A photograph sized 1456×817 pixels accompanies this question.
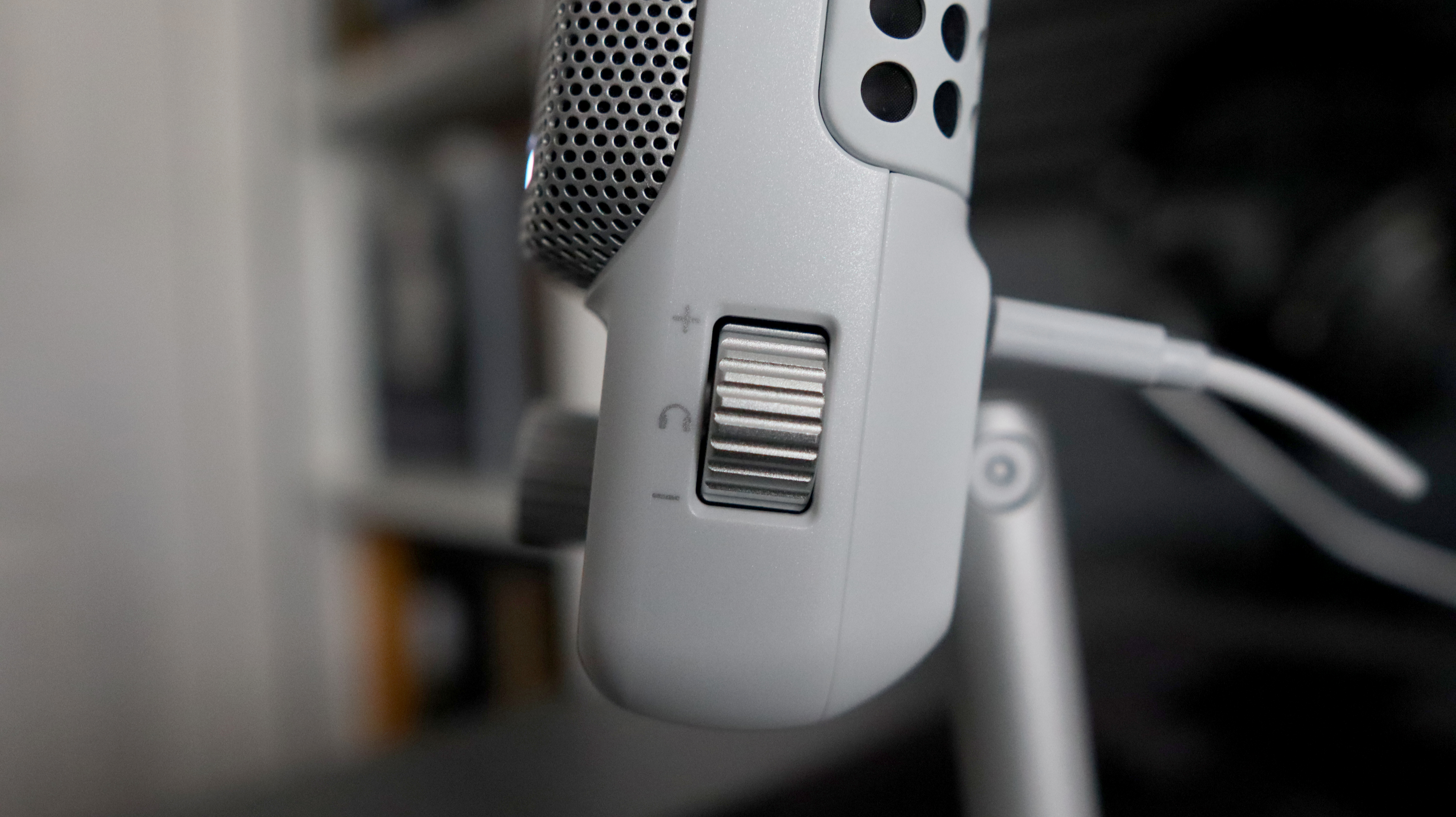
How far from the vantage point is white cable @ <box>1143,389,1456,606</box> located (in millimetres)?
472

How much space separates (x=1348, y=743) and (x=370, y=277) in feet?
2.83

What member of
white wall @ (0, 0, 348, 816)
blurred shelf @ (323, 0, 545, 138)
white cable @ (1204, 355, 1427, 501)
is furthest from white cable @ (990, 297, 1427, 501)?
white wall @ (0, 0, 348, 816)

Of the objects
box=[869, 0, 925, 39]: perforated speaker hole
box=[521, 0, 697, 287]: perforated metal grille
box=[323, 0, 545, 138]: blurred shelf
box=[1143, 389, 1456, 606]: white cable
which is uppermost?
box=[323, 0, 545, 138]: blurred shelf

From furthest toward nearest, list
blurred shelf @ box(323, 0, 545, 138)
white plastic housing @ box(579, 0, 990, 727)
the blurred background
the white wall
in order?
the white wall → blurred shelf @ box(323, 0, 545, 138) → the blurred background → white plastic housing @ box(579, 0, 990, 727)

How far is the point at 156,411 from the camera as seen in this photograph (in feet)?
2.87

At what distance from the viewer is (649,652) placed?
182 millimetres

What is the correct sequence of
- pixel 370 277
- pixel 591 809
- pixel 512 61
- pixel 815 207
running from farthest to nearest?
pixel 370 277 < pixel 512 61 < pixel 591 809 < pixel 815 207

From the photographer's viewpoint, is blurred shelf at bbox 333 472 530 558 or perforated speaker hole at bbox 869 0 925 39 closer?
perforated speaker hole at bbox 869 0 925 39

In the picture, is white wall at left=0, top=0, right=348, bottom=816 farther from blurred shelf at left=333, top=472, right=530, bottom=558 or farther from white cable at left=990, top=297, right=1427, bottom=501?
white cable at left=990, top=297, right=1427, bottom=501

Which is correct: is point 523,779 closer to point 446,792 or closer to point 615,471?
point 446,792

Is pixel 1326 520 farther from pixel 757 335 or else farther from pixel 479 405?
pixel 479 405

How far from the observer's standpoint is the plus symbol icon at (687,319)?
18 centimetres

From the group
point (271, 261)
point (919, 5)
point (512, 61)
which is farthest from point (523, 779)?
point (271, 261)

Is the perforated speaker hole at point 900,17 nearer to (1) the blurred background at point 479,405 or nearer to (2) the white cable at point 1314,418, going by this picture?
(2) the white cable at point 1314,418
